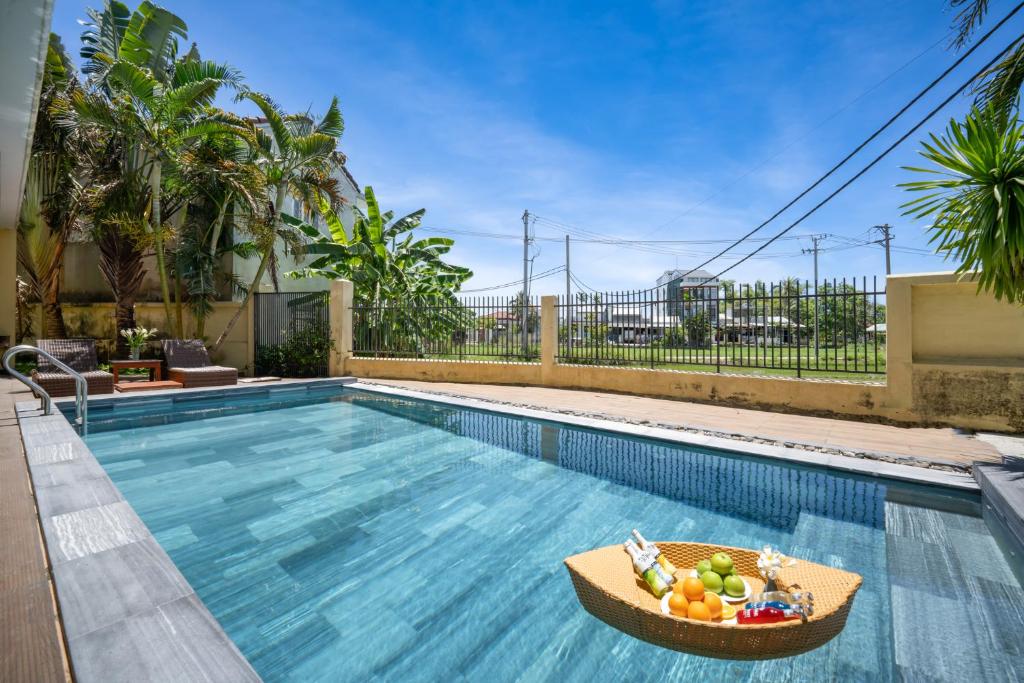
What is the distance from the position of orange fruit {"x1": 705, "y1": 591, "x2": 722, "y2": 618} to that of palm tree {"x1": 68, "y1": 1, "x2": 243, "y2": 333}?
1323cm

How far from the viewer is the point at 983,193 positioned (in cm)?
502

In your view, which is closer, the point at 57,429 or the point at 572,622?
the point at 572,622

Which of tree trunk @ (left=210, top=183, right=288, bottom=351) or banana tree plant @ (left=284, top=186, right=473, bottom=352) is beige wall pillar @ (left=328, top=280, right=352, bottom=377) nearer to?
banana tree plant @ (left=284, top=186, right=473, bottom=352)

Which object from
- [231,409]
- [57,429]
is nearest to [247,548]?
[57,429]

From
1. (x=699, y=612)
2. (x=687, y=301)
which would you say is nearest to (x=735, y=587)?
(x=699, y=612)

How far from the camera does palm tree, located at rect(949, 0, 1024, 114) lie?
6230 millimetres

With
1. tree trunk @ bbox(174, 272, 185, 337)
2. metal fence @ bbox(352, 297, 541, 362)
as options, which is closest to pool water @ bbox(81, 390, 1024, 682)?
metal fence @ bbox(352, 297, 541, 362)

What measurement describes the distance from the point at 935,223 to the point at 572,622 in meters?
6.20

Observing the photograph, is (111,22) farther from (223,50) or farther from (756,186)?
(756,186)

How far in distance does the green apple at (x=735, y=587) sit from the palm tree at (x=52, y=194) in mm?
14640

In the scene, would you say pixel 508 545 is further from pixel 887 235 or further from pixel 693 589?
pixel 887 235

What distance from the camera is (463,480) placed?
5367 mm

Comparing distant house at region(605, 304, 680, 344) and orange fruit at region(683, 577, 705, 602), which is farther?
distant house at region(605, 304, 680, 344)

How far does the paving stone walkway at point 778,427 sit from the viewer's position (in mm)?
5422
